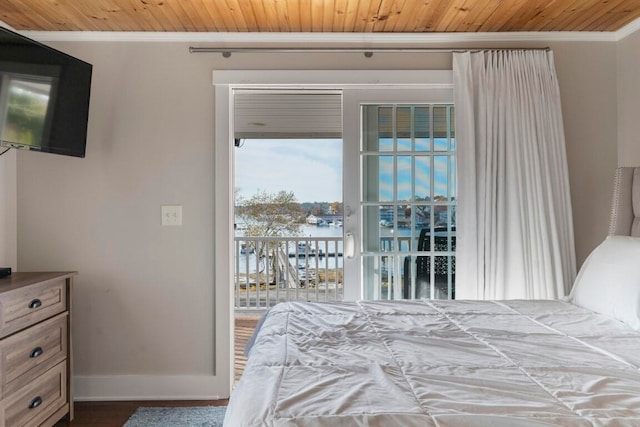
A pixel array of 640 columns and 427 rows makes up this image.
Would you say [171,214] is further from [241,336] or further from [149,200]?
[241,336]

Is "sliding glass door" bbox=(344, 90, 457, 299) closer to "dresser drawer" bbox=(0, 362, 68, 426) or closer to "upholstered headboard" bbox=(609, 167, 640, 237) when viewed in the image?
"upholstered headboard" bbox=(609, 167, 640, 237)

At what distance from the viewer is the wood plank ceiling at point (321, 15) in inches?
92.4

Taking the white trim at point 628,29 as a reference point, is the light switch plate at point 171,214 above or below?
below

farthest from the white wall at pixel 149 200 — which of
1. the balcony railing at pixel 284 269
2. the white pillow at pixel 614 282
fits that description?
the balcony railing at pixel 284 269

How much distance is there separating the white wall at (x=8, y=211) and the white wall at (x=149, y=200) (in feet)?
0.13

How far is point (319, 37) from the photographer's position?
109 inches

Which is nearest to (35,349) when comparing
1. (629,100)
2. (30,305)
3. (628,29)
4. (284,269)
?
(30,305)

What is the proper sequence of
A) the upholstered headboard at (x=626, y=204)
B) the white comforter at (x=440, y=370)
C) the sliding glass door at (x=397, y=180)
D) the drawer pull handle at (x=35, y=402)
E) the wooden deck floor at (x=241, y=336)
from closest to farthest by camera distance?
the white comforter at (x=440, y=370)
the drawer pull handle at (x=35, y=402)
the upholstered headboard at (x=626, y=204)
the sliding glass door at (x=397, y=180)
the wooden deck floor at (x=241, y=336)

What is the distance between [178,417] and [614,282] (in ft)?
7.71

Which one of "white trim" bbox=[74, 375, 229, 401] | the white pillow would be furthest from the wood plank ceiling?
"white trim" bbox=[74, 375, 229, 401]

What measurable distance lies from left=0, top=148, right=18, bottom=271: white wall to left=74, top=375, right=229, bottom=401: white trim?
34.1 inches

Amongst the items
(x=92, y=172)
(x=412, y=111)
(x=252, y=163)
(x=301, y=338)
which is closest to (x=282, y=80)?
(x=412, y=111)

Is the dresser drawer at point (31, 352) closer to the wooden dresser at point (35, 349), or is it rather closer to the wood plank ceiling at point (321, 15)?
the wooden dresser at point (35, 349)

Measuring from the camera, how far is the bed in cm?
97
